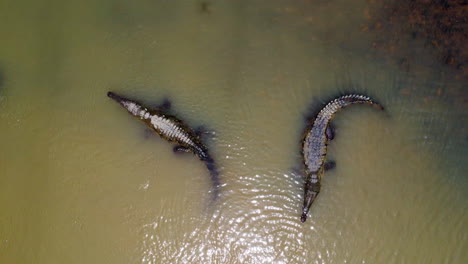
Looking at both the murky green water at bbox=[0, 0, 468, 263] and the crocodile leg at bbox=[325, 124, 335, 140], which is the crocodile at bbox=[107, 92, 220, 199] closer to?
the murky green water at bbox=[0, 0, 468, 263]

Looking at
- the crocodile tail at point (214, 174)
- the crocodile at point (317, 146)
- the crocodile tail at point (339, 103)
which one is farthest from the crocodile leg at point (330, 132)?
the crocodile tail at point (214, 174)

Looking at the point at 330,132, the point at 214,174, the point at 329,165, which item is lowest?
the point at 214,174

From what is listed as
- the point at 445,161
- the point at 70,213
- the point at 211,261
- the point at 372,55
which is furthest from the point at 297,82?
the point at 70,213

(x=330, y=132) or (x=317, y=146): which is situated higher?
(x=330, y=132)

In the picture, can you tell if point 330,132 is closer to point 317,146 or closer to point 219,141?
point 317,146

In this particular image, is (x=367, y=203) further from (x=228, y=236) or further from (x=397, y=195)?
(x=228, y=236)

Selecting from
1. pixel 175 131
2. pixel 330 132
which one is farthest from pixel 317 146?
pixel 175 131

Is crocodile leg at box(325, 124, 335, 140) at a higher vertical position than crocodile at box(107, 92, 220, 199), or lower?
higher

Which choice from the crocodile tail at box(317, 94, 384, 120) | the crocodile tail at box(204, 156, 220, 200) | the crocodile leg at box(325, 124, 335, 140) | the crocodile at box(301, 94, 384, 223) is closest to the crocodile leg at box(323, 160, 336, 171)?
the crocodile at box(301, 94, 384, 223)
